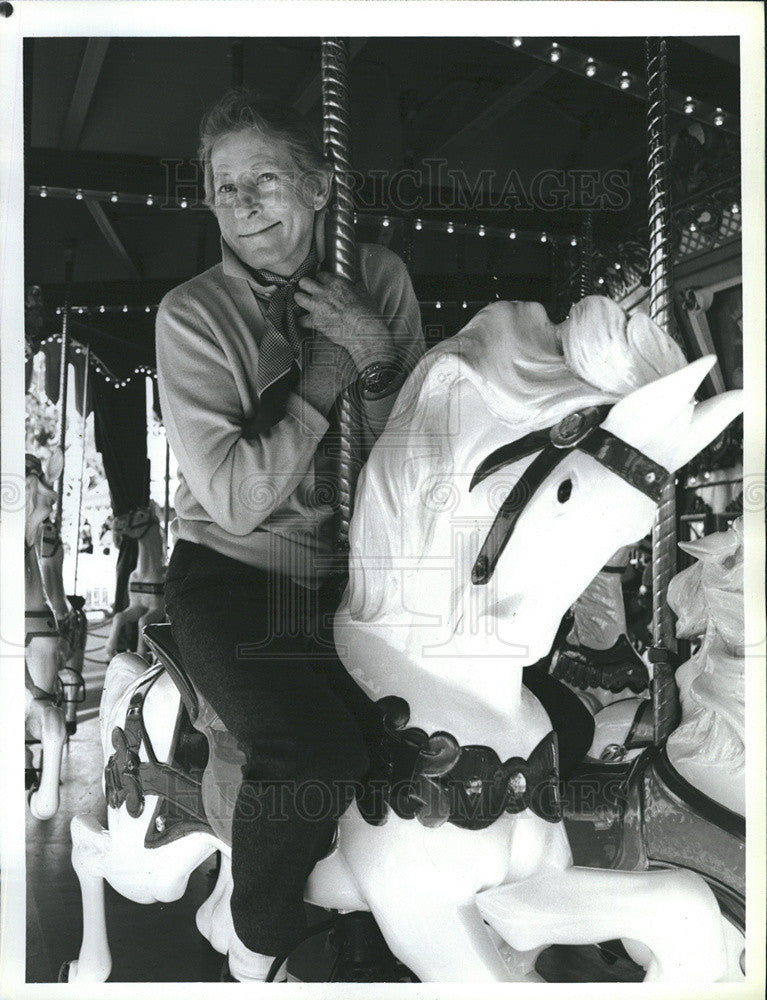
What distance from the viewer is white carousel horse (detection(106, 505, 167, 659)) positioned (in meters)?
1.40

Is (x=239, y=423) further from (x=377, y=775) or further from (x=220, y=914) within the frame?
(x=220, y=914)

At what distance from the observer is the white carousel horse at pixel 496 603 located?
1.16m

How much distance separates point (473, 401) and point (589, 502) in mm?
202

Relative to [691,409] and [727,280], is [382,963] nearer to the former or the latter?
[691,409]

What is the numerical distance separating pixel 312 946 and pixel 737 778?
68 cm

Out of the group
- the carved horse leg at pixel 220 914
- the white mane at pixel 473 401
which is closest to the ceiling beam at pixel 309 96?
the white mane at pixel 473 401

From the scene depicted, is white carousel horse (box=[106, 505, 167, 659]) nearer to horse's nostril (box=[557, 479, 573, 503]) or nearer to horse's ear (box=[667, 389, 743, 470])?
horse's nostril (box=[557, 479, 573, 503])

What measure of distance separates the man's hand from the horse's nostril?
1.12 feet

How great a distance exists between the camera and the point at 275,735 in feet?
3.92

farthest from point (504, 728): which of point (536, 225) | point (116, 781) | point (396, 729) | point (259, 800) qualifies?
point (536, 225)

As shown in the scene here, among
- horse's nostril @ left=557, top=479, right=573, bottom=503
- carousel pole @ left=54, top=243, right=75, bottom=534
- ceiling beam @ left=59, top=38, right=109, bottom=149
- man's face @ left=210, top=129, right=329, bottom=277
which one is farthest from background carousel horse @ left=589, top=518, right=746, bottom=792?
ceiling beam @ left=59, top=38, right=109, bottom=149

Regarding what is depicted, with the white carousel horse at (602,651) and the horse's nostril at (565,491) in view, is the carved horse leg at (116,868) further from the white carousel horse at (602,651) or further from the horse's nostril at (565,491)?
the horse's nostril at (565,491)

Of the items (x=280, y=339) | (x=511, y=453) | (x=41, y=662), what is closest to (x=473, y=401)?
(x=511, y=453)

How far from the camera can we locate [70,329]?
1446 mm
